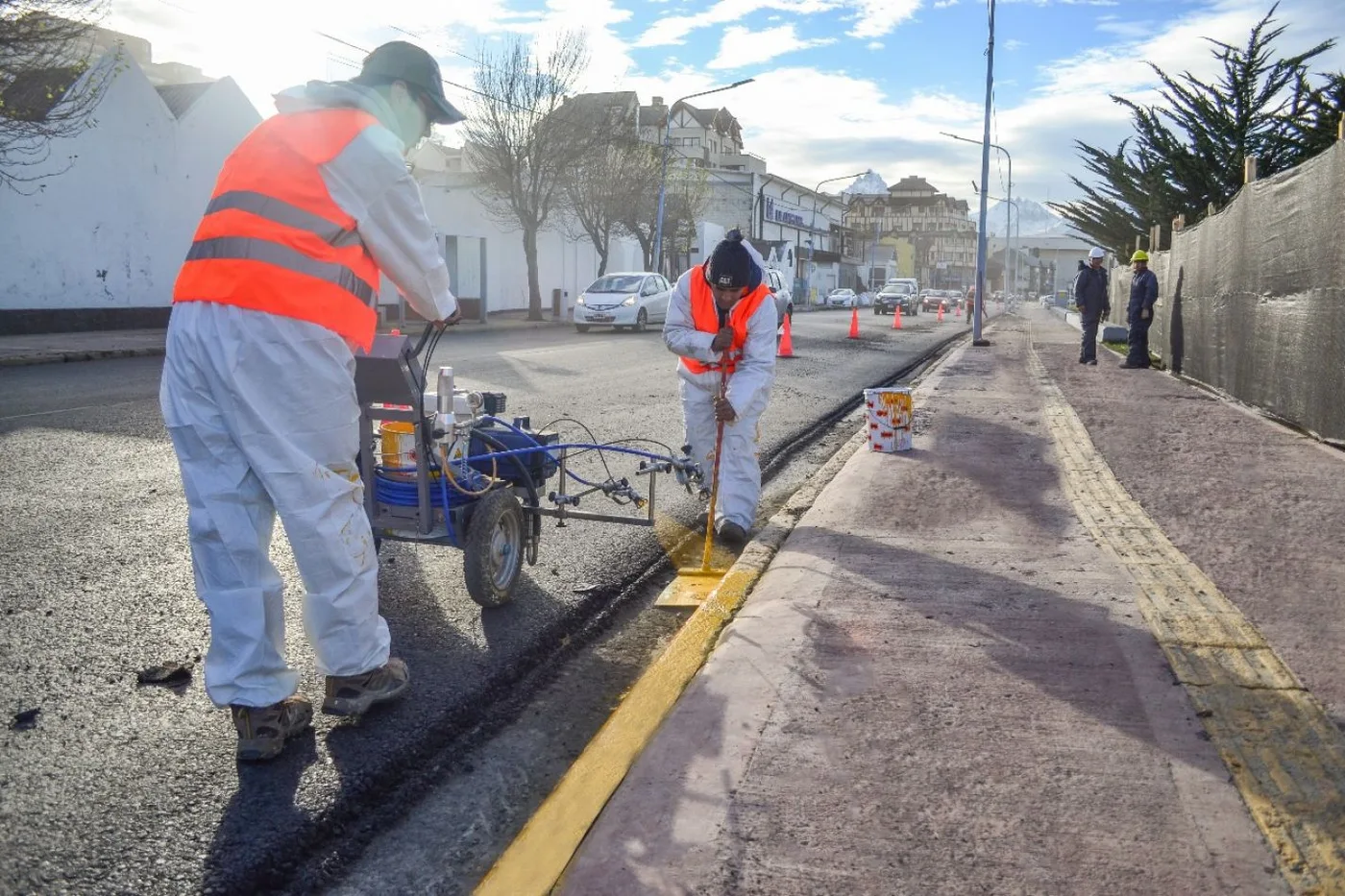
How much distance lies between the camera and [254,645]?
123 inches

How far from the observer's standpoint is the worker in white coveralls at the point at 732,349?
5820 millimetres

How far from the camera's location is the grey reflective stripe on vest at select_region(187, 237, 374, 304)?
10.1ft

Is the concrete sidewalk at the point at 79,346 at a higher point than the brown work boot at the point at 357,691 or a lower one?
higher

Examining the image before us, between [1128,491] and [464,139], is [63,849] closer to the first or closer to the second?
[1128,491]

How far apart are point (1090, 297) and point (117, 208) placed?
1956cm

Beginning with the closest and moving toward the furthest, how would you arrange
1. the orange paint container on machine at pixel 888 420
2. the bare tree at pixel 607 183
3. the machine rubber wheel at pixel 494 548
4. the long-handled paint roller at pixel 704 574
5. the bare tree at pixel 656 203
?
the machine rubber wheel at pixel 494 548, the long-handled paint roller at pixel 704 574, the orange paint container on machine at pixel 888 420, the bare tree at pixel 607 183, the bare tree at pixel 656 203

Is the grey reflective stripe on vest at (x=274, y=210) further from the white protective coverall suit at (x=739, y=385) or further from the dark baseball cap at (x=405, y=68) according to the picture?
the white protective coverall suit at (x=739, y=385)

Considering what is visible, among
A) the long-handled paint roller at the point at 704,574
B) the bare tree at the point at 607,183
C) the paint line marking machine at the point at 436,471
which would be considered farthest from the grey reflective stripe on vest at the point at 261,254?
the bare tree at the point at 607,183

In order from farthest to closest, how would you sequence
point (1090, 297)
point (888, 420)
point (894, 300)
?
point (894, 300) < point (1090, 297) < point (888, 420)

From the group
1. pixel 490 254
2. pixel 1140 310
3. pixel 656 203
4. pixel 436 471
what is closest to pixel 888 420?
pixel 436 471

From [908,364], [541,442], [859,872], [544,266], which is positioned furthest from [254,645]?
[544,266]

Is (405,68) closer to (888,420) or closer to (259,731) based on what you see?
(259,731)

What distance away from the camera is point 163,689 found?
365cm

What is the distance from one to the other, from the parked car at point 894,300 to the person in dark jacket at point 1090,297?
31.4 meters
